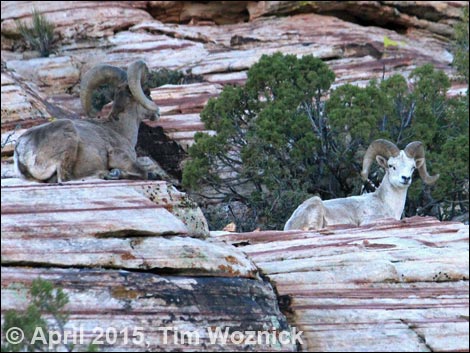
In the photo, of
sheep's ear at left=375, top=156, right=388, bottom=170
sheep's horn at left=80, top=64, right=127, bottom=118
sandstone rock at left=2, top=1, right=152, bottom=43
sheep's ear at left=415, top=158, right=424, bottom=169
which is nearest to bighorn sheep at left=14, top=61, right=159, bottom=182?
sheep's horn at left=80, top=64, right=127, bottom=118

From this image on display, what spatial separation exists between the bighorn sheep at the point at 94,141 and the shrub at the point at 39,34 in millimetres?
12084

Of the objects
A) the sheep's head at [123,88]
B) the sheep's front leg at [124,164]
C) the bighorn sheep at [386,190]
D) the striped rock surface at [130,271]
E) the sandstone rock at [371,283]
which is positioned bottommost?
the bighorn sheep at [386,190]

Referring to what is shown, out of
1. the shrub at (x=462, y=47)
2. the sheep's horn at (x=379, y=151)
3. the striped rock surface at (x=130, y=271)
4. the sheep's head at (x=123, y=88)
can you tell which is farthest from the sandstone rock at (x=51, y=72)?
the striped rock surface at (x=130, y=271)

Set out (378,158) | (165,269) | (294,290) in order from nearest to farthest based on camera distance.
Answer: (165,269) → (294,290) → (378,158)

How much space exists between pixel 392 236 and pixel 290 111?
29.0 feet

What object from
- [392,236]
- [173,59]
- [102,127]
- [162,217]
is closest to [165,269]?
[162,217]

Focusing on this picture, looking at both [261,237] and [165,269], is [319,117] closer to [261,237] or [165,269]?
[261,237]

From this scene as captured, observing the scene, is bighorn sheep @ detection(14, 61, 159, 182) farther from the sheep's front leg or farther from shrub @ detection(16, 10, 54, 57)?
shrub @ detection(16, 10, 54, 57)

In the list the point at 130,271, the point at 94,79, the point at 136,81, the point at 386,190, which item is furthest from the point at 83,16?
the point at 130,271

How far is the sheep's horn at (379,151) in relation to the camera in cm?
1392

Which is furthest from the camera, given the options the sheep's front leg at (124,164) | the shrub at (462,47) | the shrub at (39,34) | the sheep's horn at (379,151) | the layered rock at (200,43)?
the shrub at (39,34)

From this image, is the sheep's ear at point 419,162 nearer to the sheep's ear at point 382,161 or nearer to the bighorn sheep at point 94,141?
the sheep's ear at point 382,161

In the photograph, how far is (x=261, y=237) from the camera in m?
9.66

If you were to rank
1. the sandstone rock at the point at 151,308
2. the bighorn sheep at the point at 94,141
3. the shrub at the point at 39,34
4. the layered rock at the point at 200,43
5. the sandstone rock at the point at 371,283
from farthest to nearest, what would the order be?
the shrub at the point at 39,34 → the layered rock at the point at 200,43 → the bighorn sheep at the point at 94,141 → the sandstone rock at the point at 371,283 → the sandstone rock at the point at 151,308
